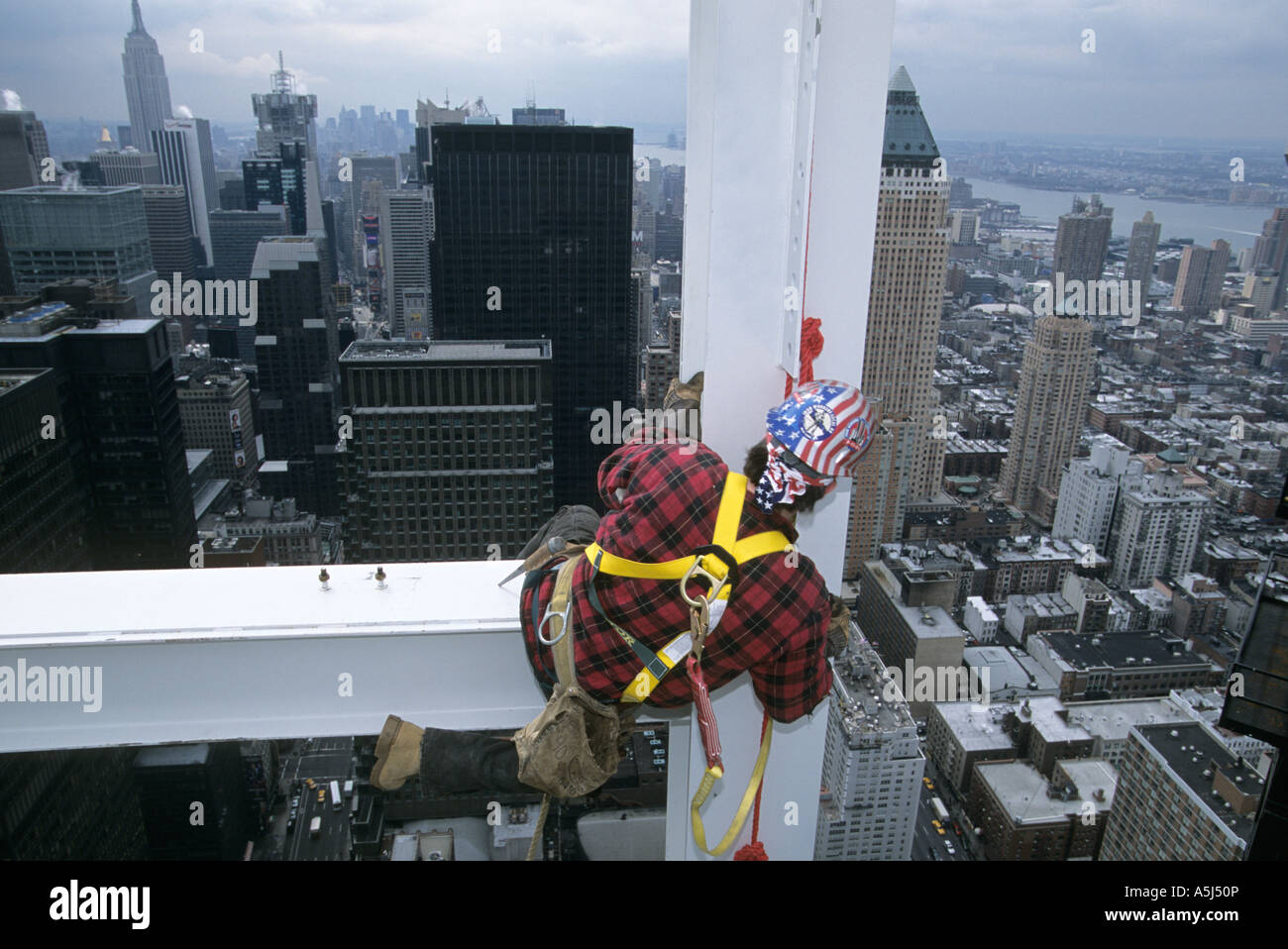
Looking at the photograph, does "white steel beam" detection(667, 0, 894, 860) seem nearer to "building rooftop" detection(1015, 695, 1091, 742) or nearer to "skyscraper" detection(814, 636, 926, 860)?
"skyscraper" detection(814, 636, 926, 860)

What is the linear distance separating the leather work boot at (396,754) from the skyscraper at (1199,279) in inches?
514

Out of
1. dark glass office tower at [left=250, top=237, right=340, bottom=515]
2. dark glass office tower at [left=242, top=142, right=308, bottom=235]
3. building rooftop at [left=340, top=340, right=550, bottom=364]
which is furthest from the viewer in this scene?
dark glass office tower at [left=242, top=142, right=308, bottom=235]

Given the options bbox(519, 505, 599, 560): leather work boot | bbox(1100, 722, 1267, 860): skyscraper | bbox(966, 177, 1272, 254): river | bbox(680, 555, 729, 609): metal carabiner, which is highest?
bbox(966, 177, 1272, 254): river

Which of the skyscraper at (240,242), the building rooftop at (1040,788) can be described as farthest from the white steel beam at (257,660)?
the skyscraper at (240,242)

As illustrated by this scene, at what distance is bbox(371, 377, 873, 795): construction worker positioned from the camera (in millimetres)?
1228

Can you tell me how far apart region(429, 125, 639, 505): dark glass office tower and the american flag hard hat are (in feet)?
60.1

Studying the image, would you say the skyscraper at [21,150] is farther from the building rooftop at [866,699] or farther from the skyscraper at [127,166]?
the building rooftop at [866,699]

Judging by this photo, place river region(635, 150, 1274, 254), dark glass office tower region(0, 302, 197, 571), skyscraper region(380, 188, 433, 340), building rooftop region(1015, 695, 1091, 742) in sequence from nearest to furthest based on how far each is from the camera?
river region(635, 150, 1274, 254) → dark glass office tower region(0, 302, 197, 571) → building rooftop region(1015, 695, 1091, 742) → skyscraper region(380, 188, 433, 340)

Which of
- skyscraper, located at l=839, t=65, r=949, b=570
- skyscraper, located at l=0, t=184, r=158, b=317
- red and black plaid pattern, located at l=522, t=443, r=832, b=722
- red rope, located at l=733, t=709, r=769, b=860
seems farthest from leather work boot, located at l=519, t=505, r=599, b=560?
skyscraper, located at l=0, t=184, r=158, b=317

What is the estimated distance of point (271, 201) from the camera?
101 ft

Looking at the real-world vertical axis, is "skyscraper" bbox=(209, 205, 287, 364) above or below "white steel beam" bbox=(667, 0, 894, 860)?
below

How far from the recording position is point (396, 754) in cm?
142

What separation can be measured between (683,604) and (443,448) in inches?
488
